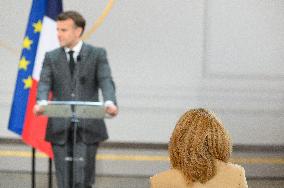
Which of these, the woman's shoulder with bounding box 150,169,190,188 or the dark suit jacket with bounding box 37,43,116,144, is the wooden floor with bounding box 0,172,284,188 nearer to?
the dark suit jacket with bounding box 37,43,116,144

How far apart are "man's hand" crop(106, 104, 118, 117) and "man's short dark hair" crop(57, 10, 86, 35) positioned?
772 millimetres

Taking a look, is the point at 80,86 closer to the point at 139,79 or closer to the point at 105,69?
the point at 105,69

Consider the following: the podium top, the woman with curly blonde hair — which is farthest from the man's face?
the woman with curly blonde hair

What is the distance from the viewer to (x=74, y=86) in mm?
4957

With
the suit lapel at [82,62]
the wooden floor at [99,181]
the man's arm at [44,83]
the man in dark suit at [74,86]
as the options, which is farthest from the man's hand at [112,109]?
the wooden floor at [99,181]

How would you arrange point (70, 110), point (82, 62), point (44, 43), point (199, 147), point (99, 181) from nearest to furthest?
point (199, 147), point (70, 110), point (82, 62), point (44, 43), point (99, 181)

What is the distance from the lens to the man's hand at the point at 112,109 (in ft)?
16.6

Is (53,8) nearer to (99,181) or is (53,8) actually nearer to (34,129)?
(34,129)

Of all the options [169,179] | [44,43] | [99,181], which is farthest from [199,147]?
[99,181]

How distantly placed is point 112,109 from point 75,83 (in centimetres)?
44

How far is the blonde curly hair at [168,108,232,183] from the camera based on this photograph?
183 centimetres

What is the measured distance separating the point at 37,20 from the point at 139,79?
113 cm

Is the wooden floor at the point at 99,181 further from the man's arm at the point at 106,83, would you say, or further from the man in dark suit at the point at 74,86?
the man's arm at the point at 106,83

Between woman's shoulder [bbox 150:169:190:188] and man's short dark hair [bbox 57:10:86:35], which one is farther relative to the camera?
man's short dark hair [bbox 57:10:86:35]
